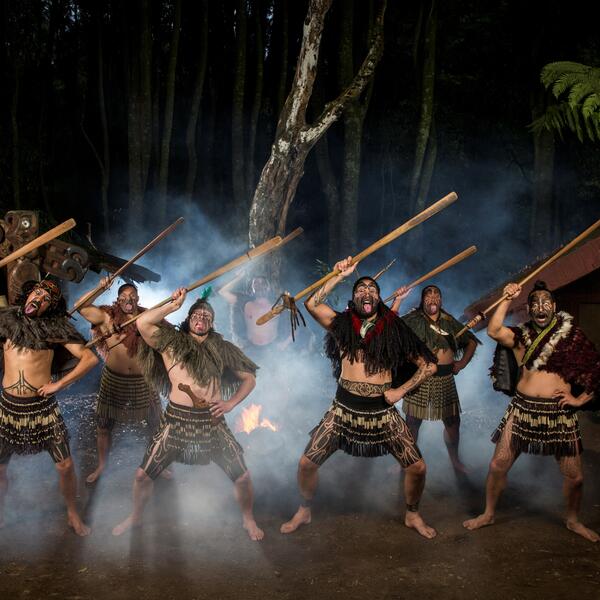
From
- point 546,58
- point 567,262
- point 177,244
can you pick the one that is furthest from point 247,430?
point 546,58

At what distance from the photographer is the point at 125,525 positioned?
5379 mm

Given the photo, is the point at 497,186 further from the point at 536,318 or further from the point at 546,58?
the point at 536,318

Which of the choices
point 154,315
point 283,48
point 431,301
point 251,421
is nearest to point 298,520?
point 154,315

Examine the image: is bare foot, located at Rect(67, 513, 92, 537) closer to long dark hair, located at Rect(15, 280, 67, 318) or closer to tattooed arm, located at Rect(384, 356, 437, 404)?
long dark hair, located at Rect(15, 280, 67, 318)

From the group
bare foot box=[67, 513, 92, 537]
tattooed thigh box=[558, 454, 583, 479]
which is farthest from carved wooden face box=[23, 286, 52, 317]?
tattooed thigh box=[558, 454, 583, 479]

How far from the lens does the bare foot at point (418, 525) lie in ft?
17.9

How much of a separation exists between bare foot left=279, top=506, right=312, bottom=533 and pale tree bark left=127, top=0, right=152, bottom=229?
12.7m

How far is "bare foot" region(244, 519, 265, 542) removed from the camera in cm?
536

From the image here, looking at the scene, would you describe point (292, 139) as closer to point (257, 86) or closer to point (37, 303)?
Result: point (37, 303)

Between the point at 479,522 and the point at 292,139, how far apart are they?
7357 mm

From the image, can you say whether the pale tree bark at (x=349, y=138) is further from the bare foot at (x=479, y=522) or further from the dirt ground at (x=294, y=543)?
the bare foot at (x=479, y=522)

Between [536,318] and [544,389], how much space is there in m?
0.60

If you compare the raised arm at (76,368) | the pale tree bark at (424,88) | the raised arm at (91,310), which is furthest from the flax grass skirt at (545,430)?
the pale tree bark at (424,88)

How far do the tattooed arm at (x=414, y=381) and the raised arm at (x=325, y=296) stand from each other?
2.59 feet
